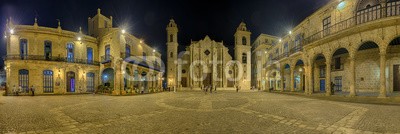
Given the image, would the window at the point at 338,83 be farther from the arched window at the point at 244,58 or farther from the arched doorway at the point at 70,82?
the arched doorway at the point at 70,82

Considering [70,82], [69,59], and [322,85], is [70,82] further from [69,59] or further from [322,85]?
[322,85]

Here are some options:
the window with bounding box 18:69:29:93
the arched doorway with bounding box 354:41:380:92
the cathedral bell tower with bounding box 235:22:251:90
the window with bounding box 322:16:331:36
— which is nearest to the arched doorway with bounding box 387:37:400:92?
the arched doorway with bounding box 354:41:380:92

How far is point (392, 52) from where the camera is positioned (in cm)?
1609

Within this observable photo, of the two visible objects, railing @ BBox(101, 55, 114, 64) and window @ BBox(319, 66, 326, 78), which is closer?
window @ BBox(319, 66, 326, 78)

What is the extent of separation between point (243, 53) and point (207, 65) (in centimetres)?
1075

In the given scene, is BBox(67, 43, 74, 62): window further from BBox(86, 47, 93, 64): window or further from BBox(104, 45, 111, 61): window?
BBox(104, 45, 111, 61): window

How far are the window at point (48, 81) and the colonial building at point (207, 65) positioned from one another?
26185 mm

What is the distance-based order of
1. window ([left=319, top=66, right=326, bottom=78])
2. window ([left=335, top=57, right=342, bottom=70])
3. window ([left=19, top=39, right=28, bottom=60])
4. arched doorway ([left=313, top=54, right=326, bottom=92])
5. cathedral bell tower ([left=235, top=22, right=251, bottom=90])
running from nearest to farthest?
window ([left=335, top=57, right=342, bottom=70])
window ([left=19, top=39, right=28, bottom=60])
window ([left=319, top=66, right=326, bottom=78])
arched doorway ([left=313, top=54, right=326, bottom=92])
cathedral bell tower ([left=235, top=22, right=251, bottom=90])

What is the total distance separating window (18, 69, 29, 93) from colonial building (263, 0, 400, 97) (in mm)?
32427

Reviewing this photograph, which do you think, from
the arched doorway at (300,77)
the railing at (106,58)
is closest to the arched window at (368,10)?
the arched doorway at (300,77)

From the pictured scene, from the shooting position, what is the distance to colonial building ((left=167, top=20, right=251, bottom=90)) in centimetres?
4759

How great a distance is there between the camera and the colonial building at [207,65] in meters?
47.6

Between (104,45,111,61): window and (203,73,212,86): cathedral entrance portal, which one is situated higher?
(104,45,111,61): window

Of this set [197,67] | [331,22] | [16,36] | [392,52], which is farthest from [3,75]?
[392,52]
